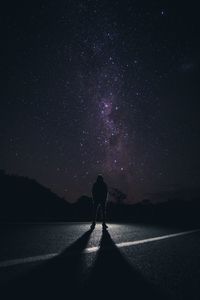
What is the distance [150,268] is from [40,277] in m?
1.42

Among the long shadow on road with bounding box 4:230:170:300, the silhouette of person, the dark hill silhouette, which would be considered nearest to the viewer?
the long shadow on road with bounding box 4:230:170:300

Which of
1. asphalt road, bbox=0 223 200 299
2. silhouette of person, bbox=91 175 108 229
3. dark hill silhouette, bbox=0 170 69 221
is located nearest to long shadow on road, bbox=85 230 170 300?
asphalt road, bbox=0 223 200 299

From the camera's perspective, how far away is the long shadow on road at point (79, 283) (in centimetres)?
279

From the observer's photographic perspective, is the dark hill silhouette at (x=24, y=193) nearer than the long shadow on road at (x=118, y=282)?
No

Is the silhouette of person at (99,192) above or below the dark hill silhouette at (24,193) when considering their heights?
below

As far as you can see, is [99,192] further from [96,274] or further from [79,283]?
[79,283]

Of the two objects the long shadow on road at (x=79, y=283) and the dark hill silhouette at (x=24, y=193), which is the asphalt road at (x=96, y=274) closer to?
the long shadow on road at (x=79, y=283)

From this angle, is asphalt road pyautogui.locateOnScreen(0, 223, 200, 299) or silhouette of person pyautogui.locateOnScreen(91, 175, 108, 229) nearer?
asphalt road pyautogui.locateOnScreen(0, 223, 200, 299)

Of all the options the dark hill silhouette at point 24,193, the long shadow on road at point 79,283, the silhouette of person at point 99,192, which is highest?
the dark hill silhouette at point 24,193

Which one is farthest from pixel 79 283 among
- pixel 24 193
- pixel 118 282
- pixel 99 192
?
pixel 24 193

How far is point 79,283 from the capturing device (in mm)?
3164

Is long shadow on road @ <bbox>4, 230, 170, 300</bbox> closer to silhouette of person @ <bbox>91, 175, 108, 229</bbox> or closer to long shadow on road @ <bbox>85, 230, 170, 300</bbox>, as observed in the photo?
long shadow on road @ <bbox>85, 230, 170, 300</bbox>

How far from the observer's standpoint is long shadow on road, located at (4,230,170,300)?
110 inches

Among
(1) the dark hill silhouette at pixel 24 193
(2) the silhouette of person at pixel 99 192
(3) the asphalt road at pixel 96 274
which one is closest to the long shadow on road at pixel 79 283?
(3) the asphalt road at pixel 96 274
